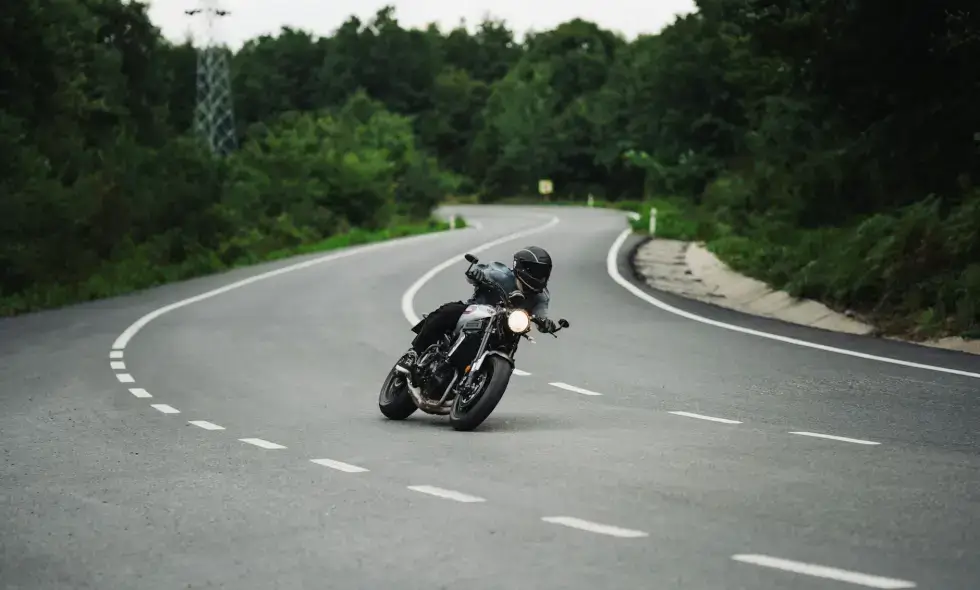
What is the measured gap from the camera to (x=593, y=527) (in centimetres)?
816

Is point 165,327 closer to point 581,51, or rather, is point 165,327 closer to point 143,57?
point 143,57

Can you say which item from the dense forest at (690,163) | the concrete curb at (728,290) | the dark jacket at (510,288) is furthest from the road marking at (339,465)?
the dense forest at (690,163)

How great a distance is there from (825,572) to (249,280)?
27.6 m

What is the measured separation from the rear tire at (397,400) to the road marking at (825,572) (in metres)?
5.98

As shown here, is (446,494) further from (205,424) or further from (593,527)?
(205,424)

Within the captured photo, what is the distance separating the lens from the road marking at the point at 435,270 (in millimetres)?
25422

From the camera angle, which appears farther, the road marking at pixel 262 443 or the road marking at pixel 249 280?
the road marking at pixel 249 280

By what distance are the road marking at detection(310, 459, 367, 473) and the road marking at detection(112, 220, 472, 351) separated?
9.96 meters

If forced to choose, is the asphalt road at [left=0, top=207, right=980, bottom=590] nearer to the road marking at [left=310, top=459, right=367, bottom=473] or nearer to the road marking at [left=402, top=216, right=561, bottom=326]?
the road marking at [left=310, top=459, right=367, bottom=473]

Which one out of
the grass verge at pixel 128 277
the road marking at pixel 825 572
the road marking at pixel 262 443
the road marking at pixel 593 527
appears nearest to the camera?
the road marking at pixel 825 572

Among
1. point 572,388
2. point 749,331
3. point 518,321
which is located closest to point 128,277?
point 749,331

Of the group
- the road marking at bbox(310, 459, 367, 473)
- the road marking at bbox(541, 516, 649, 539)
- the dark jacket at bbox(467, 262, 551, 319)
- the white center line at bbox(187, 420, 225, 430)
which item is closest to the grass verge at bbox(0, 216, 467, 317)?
the white center line at bbox(187, 420, 225, 430)

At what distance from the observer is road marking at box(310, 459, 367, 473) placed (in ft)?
33.7

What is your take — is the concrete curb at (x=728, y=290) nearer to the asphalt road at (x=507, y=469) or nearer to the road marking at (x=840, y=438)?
the asphalt road at (x=507, y=469)
